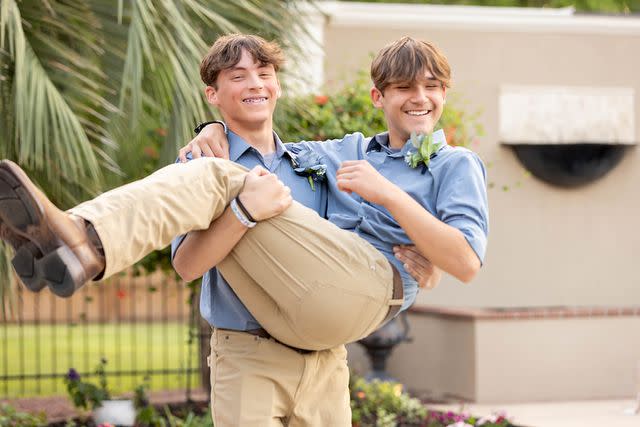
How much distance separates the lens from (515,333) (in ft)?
28.2

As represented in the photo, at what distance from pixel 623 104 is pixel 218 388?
700cm

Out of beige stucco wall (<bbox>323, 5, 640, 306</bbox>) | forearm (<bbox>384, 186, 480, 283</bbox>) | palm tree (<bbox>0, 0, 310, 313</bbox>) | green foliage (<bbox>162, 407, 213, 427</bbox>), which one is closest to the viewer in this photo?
forearm (<bbox>384, 186, 480, 283</bbox>)

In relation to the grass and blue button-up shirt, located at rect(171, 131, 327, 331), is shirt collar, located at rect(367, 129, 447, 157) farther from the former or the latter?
the grass

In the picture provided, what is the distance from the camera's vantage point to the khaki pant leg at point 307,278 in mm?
3275

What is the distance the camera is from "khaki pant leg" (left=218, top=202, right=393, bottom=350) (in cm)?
328

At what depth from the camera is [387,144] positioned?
379 centimetres

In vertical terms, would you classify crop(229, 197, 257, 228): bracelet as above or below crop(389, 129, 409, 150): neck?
below

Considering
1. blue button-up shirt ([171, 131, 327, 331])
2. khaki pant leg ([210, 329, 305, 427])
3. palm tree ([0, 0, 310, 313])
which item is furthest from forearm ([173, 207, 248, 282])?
palm tree ([0, 0, 310, 313])

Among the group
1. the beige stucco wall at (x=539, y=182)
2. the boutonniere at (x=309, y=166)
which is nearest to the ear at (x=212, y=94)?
the boutonniere at (x=309, y=166)

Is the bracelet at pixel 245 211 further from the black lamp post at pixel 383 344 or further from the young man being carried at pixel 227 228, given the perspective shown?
the black lamp post at pixel 383 344

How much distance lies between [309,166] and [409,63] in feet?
1.51

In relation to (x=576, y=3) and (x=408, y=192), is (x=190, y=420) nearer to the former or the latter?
(x=408, y=192)

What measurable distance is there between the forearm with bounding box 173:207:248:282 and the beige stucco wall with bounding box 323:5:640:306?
5943 mm

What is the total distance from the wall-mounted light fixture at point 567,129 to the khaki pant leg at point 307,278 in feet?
20.5
